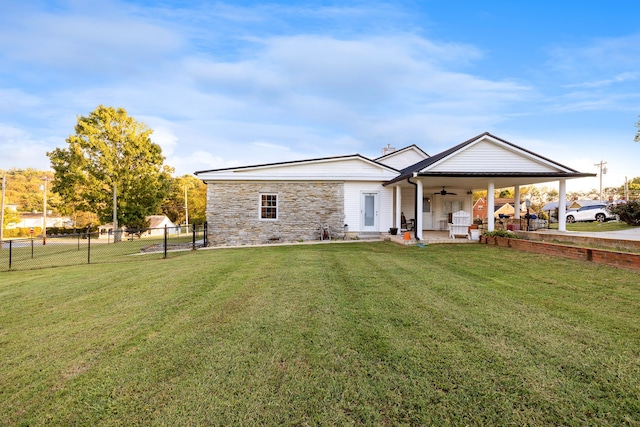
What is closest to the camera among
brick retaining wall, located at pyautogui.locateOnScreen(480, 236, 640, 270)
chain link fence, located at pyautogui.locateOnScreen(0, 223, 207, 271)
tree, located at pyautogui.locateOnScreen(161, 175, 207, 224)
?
brick retaining wall, located at pyautogui.locateOnScreen(480, 236, 640, 270)

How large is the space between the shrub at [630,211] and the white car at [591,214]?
7.72 meters

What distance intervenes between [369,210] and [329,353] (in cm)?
1208

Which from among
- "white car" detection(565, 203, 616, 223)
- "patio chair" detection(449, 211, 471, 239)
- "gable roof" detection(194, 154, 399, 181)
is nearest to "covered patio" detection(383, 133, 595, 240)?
"patio chair" detection(449, 211, 471, 239)

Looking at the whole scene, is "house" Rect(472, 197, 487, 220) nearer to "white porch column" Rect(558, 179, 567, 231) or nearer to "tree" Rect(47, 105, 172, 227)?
"white porch column" Rect(558, 179, 567, 231)

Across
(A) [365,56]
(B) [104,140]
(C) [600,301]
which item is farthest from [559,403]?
(B) [104,140]

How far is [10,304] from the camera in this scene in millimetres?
4594

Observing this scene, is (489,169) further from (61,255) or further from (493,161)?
(61,255)

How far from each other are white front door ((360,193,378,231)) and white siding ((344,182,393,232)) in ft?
0.52

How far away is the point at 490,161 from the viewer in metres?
11.9

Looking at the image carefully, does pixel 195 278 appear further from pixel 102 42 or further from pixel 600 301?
pixel 102 42

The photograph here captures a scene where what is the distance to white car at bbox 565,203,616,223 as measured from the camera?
21609mm

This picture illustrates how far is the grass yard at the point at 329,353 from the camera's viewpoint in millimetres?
1926

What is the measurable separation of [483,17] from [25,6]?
17748 mm

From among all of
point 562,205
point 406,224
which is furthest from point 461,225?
point 562,205
